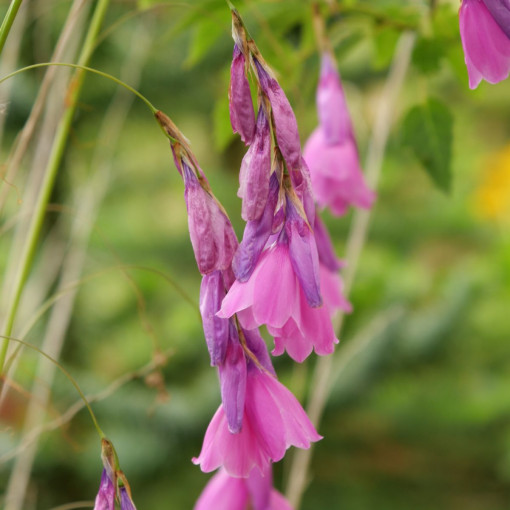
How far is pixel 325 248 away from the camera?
0.30 m

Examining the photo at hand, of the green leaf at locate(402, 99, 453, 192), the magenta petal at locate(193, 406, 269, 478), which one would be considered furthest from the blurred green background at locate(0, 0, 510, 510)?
the magenta petal at locate(193, 406, 269, 478)

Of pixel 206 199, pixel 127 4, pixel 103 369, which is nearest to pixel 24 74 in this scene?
pixel 127 4

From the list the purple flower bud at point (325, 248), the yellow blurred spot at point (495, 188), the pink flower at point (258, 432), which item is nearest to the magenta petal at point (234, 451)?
the pink flower at point (258, 432)

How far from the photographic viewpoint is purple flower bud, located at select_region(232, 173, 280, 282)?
0.20 m

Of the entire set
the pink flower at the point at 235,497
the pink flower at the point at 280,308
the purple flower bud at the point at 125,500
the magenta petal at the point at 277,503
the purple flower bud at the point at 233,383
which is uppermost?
the pink flower at the point at 280,308

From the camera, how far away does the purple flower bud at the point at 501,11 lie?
20 centimetres

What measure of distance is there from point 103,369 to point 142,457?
2.04 feet

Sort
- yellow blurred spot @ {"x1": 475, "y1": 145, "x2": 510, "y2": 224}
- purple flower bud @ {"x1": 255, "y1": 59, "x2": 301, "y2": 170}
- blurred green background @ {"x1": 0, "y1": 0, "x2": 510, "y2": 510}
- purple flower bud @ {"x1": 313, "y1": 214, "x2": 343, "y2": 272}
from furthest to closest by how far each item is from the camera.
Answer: yellow blurred spot @ {"x1": 475, "y1": 145, "x2": 510, "y2": 224}
blurred green background @ {"x1": 0, "y1": 0, "x2": 510, "y2": 510}
purple flower bud @ {"x1": 313, "y1": 214, "x2": 343, "y2": 272}
purple flower bud @ {"x1": 255, "y1": 59, "x2": 301, "y2": 170}

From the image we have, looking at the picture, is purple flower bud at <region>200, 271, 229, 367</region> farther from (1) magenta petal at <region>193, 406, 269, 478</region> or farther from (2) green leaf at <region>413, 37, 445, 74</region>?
(2) green leaf at <region>413, 37, 445, 74</region>

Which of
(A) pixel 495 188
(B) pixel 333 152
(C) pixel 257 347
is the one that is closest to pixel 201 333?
(B) pixel 333 152

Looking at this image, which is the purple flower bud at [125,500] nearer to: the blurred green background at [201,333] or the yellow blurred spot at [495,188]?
the blurred green background at [201,333]

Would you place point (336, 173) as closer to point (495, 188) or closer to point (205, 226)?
point (205, 226)

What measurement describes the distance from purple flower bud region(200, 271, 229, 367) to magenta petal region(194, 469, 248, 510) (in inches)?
4.6

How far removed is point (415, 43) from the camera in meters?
0.36
